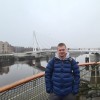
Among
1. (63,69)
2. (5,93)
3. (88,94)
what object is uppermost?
(63,69)

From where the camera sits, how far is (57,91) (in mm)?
3199

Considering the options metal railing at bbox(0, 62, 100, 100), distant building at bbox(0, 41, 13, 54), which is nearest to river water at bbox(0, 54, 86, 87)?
metal railing at bbox(0, 62, 100, 100)

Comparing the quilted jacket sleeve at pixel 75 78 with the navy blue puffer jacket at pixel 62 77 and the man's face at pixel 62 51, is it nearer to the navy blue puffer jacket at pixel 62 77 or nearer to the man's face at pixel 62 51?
the navy blue puffer jacket at pixel 62 77

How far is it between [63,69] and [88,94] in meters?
1.81

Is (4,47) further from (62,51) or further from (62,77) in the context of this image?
(62,77)

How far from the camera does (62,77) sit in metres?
3.20

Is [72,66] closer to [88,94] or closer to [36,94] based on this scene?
[36,94]

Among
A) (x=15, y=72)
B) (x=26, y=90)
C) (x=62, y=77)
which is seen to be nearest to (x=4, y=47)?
(x=15, y=72)

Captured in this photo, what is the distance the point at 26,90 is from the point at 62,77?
832 mm

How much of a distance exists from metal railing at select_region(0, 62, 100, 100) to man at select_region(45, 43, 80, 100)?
0.44m

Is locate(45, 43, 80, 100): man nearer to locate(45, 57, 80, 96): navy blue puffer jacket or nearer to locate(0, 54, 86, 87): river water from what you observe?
locate(45, 57, 80, 96): navy blue puffer jacket

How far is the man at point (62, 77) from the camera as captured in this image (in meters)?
3.20

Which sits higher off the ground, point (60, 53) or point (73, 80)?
point (60, 53)

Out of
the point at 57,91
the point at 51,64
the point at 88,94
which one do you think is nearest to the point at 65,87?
the point at 57,91
